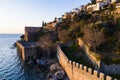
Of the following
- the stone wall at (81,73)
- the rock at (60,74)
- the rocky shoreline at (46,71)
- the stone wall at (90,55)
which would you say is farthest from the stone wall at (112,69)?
the rock at (60,74)

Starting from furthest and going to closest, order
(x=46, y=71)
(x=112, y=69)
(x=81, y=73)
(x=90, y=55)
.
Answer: (x=46, y=71) → (x=90, y=55) → (x=112, y=69) → (x=81, y=73)

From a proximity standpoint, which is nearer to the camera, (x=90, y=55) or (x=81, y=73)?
(x=81, y=73)

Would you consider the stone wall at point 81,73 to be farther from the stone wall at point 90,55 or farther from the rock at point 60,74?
the stone wall at point 90,55

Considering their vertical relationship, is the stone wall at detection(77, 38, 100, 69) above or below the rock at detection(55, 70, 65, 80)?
above

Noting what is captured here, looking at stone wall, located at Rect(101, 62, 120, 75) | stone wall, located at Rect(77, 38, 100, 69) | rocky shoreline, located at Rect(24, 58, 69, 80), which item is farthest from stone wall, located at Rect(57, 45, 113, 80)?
stone wall, located at Rect(101, 62, 120, 75)

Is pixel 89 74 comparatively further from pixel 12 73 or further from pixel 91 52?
pixel 12 73

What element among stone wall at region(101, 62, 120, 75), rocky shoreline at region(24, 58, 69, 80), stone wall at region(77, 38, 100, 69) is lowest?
rocky shoreline at region(24, 58, 69, 80)

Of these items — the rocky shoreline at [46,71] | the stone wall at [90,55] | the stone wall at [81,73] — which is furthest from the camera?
the rocky shoreline at [46,71]

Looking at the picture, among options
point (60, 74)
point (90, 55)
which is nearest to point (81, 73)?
point (60, 74)

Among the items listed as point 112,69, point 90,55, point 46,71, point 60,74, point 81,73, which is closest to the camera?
point 81,73

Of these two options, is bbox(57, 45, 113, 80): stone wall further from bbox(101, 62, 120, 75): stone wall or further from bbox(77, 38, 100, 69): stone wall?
bbox(101, 62, 120, 75): stone wall

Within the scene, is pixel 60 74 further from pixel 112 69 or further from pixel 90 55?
pixel 112 69

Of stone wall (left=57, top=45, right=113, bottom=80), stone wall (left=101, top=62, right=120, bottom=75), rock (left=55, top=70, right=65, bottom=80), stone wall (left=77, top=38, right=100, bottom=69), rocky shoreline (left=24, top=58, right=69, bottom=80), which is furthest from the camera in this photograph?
rocky shoreline (left=24, top=58, right=69, bottom=80)

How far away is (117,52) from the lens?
92.3 ft
